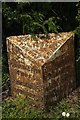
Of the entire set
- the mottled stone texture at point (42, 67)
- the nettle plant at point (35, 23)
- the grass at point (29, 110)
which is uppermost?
the nettle plant at point (35, 23)

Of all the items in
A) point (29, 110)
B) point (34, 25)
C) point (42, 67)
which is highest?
point (34, 25)

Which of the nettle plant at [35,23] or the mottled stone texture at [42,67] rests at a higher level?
the nettle plant at [35,23]

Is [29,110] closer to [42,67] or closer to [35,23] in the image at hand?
[42,67]

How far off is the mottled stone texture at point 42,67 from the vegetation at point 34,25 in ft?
0.50

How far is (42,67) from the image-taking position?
15.3ft

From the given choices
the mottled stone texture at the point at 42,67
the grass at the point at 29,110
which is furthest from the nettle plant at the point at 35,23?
the grass at the point at 29,110

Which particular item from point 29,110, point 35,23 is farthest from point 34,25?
point 29,110

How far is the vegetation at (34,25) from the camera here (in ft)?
16.3

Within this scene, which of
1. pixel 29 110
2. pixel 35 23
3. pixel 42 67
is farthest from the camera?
pixel 35 23

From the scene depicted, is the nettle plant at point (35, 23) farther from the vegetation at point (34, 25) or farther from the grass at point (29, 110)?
the grass at point (29, 110)

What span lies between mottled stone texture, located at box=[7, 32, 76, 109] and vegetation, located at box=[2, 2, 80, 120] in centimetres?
15

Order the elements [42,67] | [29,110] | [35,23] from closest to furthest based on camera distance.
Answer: [42,67] < [29,110] < [35,23]

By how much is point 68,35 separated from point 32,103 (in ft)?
3.60

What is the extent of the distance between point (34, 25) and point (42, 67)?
1.02 metres
